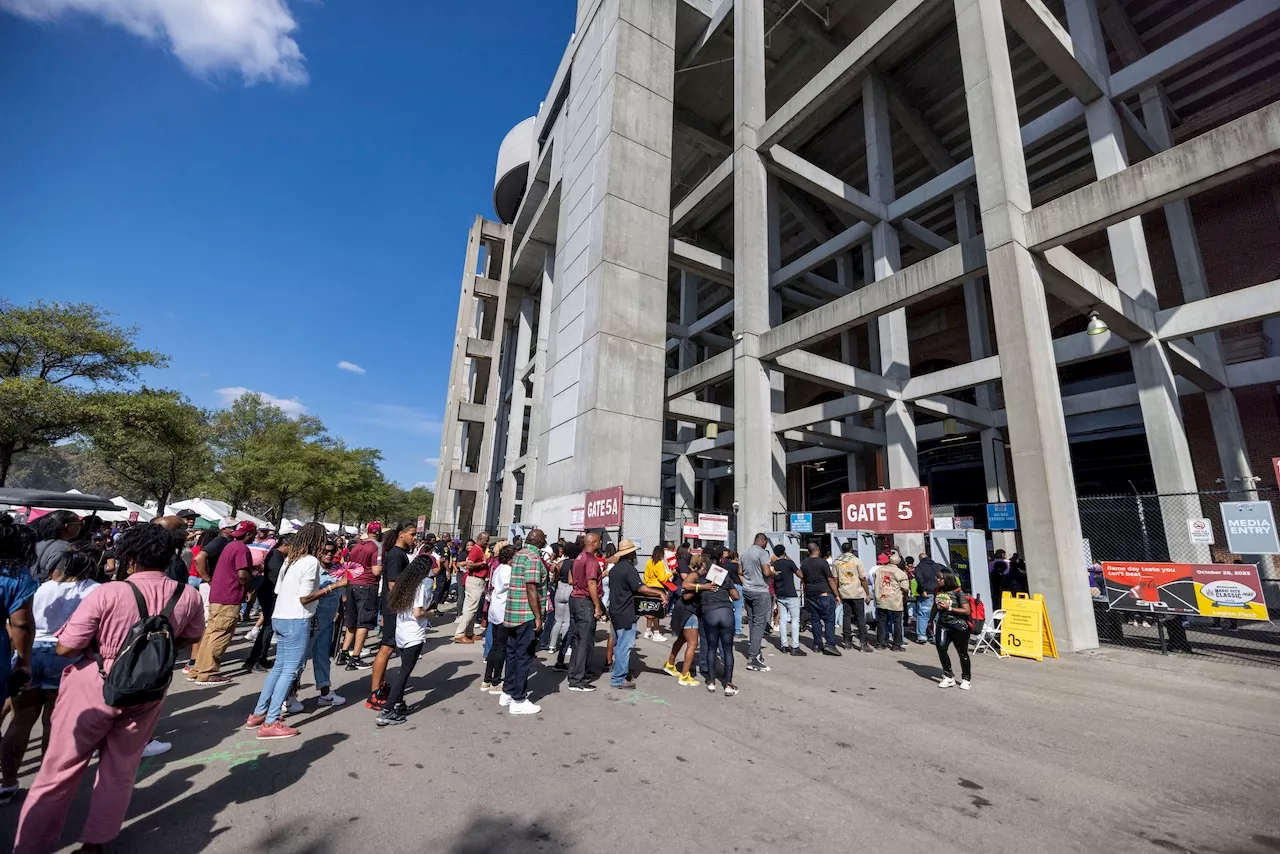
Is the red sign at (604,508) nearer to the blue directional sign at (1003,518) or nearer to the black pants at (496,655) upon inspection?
the black pants at (496,655)

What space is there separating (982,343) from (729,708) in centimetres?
1965

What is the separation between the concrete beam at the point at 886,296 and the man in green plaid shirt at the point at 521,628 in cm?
1241

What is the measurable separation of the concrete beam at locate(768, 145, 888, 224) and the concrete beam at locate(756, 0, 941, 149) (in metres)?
0.65

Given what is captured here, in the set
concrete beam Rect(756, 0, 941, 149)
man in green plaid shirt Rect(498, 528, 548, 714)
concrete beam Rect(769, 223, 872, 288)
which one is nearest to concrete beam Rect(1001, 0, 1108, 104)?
concrete beam Rect(756, 0, 941, 149)

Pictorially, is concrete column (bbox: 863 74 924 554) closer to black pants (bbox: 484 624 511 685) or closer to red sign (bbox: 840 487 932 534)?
red sign (bbox: 840 487 932 534)

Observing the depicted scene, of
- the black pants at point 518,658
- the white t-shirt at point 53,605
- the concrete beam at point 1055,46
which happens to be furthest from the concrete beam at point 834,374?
the white t-shirt at point 53,605

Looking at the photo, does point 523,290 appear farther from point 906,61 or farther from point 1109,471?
point 1109,471

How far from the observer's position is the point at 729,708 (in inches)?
241

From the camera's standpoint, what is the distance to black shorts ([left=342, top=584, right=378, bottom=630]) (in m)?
7.79

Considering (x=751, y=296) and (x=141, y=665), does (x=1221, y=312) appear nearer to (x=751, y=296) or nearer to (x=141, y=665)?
(x=751, y=296)

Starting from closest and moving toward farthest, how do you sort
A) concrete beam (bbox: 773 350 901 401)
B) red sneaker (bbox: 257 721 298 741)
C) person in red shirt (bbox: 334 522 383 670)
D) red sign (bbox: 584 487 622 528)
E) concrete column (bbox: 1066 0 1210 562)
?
red sneaker (bbox: 257 721 298 741), person in red shirt (bbox: 334 522 383 670), red sign (bbox: 584 487 622 528), concrete column (bbox: 1066 0 1210 562), concrete beam (bbox: 773 350 901 401)

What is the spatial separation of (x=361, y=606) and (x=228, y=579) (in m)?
1.72

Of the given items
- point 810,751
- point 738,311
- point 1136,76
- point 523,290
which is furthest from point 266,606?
point 523,290

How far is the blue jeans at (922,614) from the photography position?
11.2 meters
